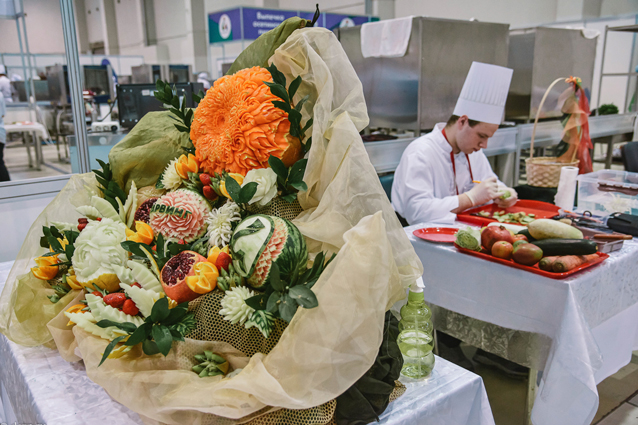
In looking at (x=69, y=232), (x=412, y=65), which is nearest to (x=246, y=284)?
(x=69, y=232)

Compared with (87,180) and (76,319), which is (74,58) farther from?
(76,319)

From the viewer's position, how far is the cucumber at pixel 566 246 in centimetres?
129

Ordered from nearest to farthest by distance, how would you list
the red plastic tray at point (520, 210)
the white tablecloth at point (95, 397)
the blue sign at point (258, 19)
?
the white tablecloth at point (95, 397)
the red plastic tray at point (520, 210)
the blue sign at point (258, 19)

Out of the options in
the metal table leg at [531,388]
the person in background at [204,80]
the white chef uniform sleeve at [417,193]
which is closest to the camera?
the metal table leg at [531,388]

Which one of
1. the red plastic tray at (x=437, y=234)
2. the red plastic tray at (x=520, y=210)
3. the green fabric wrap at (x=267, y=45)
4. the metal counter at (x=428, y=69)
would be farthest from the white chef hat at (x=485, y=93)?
the green fabric wrap at (x=267, y=45)

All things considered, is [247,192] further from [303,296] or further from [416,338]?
[416,338]

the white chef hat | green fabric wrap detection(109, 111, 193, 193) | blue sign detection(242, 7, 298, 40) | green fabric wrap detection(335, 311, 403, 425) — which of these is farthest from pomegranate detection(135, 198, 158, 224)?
blue sign detection(242, 7, 298, 40)

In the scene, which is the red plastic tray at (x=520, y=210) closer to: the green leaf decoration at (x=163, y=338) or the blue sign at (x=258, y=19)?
the green leaf decoration at (x=163, y=338)

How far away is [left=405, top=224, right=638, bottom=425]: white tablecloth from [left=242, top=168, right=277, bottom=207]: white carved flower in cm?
91

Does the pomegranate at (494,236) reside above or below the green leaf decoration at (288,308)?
below

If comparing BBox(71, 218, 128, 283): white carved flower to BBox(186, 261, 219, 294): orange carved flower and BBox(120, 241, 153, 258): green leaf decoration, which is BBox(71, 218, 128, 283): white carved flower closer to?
BBox(120, 241, 153, 258): green leaf decoration

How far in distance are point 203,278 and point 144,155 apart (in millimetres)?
417

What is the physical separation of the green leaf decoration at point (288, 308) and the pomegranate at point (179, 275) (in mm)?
160

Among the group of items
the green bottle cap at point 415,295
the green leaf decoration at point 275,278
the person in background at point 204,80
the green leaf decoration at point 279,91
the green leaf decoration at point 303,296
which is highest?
the person in background at point 204,80
